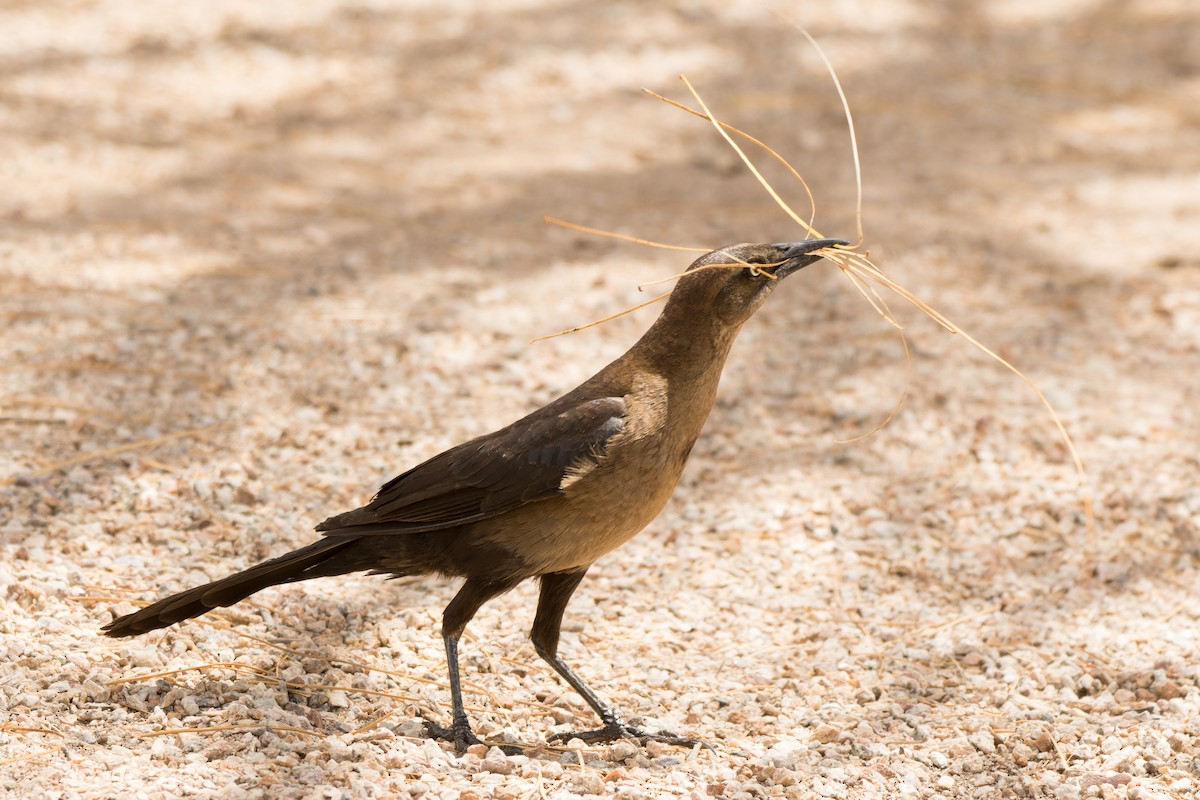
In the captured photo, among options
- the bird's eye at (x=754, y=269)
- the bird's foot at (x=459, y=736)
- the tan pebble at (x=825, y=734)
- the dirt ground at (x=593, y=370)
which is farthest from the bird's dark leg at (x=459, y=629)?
the bird's eye at (x=754, y=269)

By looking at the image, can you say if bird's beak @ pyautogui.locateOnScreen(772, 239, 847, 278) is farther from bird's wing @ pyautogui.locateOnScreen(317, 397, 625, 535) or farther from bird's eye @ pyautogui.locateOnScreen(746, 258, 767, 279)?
bird's wing @ pyautogui.locateOnScreen(317, 397, 625, 535)

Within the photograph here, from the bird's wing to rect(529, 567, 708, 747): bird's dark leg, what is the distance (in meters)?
0.31

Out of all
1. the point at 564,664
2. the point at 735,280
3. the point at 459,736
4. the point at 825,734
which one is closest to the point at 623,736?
the point at 564,664

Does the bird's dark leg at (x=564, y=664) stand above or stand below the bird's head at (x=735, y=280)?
below

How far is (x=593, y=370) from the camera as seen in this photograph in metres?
5.37

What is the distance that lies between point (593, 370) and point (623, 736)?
2214 millimetres

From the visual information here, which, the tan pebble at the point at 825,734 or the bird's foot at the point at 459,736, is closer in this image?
the bird's foot at the point at 459,736

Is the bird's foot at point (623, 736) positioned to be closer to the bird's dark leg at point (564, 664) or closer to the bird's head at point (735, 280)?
the bird's dark leg at point (564, 664)

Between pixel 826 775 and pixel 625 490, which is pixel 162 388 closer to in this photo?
pixel 625 490

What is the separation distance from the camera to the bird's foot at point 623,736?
3395mm

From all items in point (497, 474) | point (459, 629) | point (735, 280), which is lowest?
point (459, 629)

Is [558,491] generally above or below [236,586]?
above

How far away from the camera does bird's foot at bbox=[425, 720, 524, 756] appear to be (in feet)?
10.7

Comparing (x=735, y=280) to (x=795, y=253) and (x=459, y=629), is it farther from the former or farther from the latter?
(x=459, y=629)
